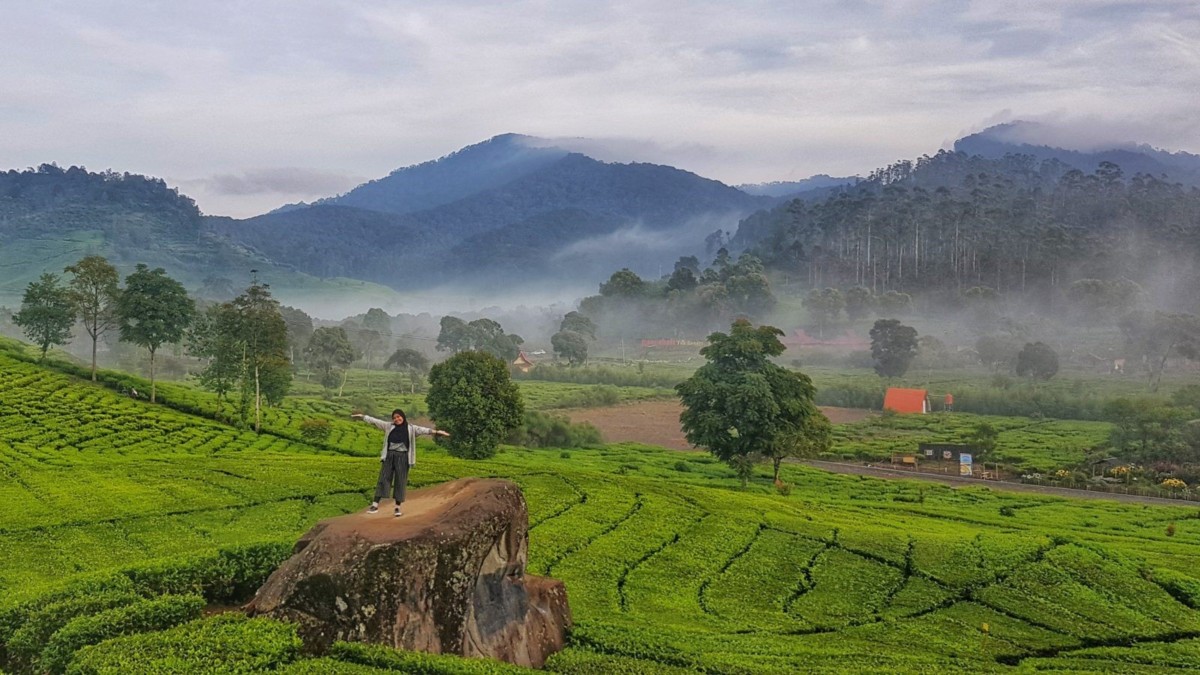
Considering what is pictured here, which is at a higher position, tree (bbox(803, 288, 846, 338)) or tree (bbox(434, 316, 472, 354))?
tree (bbox(803, 288, 846, 338))

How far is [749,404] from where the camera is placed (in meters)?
49.5

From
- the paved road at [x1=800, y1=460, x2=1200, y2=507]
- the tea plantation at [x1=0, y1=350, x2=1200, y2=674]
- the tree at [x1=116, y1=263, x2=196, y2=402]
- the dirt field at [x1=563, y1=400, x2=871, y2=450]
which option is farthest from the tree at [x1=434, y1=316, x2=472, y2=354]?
the tea plantation at [x1=0, y1=350, x2=1200, y2=674]

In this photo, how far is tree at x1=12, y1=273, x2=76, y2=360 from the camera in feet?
202

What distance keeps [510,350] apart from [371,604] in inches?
4818

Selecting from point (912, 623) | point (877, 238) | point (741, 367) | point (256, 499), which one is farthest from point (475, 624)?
point (877, 238)

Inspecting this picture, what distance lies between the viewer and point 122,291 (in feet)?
201

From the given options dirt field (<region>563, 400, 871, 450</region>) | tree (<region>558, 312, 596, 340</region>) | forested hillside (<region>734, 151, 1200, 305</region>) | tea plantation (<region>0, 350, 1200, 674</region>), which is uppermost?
forested hillside (<region>734, 151, 1200, 305</region>)

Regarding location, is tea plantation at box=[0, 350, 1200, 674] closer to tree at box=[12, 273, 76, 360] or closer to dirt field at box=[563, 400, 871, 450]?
tree at box=[12, 273, 76, 360]

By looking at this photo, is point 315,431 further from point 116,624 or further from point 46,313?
point 116,624

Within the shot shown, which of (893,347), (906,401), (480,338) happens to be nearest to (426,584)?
(906,401)

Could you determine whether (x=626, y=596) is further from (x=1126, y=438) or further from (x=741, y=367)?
(x=1126, y=438)

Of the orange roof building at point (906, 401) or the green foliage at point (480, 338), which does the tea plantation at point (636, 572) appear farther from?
the green foliage at point (480, 338)

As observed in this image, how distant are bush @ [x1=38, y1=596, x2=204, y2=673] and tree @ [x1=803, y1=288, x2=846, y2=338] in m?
154

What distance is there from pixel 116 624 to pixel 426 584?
4681 mm
